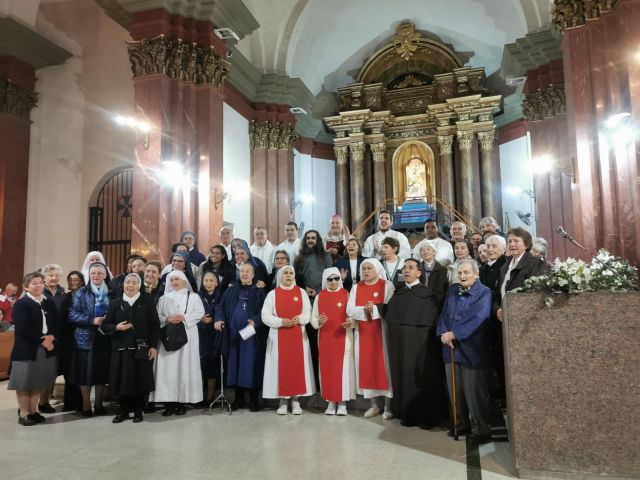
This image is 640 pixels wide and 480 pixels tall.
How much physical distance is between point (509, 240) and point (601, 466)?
1.99 m

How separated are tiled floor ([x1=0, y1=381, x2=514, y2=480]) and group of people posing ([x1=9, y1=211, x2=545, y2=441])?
1.08 ft

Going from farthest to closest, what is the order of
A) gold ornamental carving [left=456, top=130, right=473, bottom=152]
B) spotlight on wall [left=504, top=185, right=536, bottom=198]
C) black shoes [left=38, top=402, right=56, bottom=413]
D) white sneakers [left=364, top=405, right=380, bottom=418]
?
gold ornamental carving [left=456, top=130, right=473, bottom=152] < spotlight on wall [left=504, top=185, right=536, bottom=198] < black shoes [left=38, top=402, right=56, bottom=413] < white sneakers [left=364, top=405, right=380, bottom=418]

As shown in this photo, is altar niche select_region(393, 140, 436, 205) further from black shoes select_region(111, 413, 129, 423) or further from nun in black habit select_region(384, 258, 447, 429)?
black shoes select_region(111, 413, 129, 423)

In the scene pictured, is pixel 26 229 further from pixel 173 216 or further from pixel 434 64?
pixel 434 64

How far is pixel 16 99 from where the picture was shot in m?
12.1

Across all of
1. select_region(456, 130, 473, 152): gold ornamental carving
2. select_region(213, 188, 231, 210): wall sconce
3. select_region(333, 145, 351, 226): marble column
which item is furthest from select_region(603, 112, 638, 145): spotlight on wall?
select_region(333, 145, 351, 226): marble column

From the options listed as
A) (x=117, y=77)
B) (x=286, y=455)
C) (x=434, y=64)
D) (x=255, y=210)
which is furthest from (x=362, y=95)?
(x=286, y=455)

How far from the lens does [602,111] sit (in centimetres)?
815

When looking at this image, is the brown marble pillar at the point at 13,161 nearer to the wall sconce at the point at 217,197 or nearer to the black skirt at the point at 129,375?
the wall sconce at the point at 217,197

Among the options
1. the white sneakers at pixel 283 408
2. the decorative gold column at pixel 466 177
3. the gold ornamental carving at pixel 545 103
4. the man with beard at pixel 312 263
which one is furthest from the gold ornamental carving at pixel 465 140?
the white sneakers at pixel 283 408

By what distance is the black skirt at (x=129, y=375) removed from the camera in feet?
18.9

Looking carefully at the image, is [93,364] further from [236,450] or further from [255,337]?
[236,450]

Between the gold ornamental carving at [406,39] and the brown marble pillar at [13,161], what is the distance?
11045 millimetres

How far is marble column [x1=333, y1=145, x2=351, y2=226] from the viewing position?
59.7 ft
